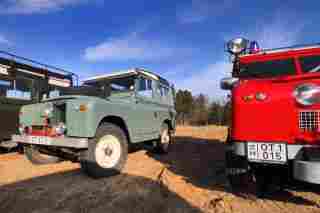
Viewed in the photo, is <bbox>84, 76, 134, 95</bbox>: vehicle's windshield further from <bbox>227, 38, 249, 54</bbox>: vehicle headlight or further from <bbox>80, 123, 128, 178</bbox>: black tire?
<bbox>227, 38, 249, 54</bbox>: vehicle headlight

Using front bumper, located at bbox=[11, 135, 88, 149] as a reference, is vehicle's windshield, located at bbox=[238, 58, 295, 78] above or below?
above

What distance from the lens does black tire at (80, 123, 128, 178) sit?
3637mm

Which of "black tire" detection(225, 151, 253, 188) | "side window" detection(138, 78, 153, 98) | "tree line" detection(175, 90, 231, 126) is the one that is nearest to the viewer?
"black tire" detection(225, 151, 253, 188)

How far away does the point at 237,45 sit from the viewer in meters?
3.90

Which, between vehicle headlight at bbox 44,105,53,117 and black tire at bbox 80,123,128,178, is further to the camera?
vehicle headlight at bbox 44,105,53,117

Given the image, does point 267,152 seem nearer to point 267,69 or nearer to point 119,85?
point 267,69

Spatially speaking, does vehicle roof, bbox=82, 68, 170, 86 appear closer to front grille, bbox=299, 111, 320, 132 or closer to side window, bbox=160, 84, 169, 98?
side window, bbox=160, 84, 169, 98

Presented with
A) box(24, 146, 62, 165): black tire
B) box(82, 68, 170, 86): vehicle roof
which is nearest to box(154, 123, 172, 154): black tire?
box(82, 68, 170, 86): vehicle roof

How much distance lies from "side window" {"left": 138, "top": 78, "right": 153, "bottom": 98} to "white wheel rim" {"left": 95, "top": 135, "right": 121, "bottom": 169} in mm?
1705

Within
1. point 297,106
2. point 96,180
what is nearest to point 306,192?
point 297,106

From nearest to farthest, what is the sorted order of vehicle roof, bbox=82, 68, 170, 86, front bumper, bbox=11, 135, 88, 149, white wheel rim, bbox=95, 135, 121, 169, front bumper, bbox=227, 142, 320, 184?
front bumper, bbox=227, 142, 320, 184
front bumper, bbox=11, 135, 88, 149
white wheel rim, bbox=95, 135, 121, 169
vehicle roof, bbox=82, 68, 170, 86

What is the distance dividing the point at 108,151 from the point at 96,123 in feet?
2.30

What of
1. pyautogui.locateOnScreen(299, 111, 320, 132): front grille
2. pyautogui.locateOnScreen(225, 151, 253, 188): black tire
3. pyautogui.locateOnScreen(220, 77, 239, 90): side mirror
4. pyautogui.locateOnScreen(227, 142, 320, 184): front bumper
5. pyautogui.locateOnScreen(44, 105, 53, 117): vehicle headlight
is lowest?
pyautogui.locateOnScreen(225, 151, 253, 188): black tire

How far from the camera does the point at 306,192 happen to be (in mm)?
3049
